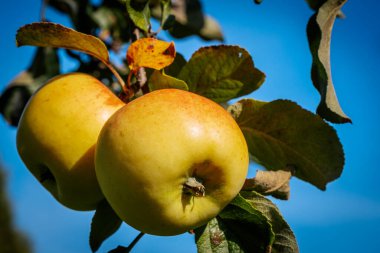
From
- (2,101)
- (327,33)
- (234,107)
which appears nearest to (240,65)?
(234,107)

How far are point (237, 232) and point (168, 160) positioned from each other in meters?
0.28

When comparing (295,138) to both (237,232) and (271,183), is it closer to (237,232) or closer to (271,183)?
(271,183)

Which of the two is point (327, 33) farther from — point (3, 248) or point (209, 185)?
point (3, 248)

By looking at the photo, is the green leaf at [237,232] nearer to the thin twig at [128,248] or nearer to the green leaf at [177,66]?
the thin twig at [128,248]

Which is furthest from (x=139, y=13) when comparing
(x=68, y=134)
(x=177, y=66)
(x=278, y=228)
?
(x=278, y=228)

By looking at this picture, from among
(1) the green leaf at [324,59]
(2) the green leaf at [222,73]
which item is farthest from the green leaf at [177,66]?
(1) the green leaf at [324,59]

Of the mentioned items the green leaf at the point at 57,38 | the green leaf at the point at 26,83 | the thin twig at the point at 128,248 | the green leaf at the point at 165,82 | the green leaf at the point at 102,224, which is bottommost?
the green leaf at the point at 26,83

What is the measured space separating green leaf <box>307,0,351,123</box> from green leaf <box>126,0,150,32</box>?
1.34 ft

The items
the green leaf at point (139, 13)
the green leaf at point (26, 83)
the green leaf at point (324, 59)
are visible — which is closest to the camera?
the green leaf at point (324, 59)

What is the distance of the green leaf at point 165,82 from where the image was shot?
2.86 feet

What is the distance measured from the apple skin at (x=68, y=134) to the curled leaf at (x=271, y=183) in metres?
0.33

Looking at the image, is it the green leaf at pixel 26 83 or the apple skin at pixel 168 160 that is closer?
the apple skin at pixel 168 160

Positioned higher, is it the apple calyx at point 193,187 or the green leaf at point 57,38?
the green leaf at point 57,38

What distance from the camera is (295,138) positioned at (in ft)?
3.16
